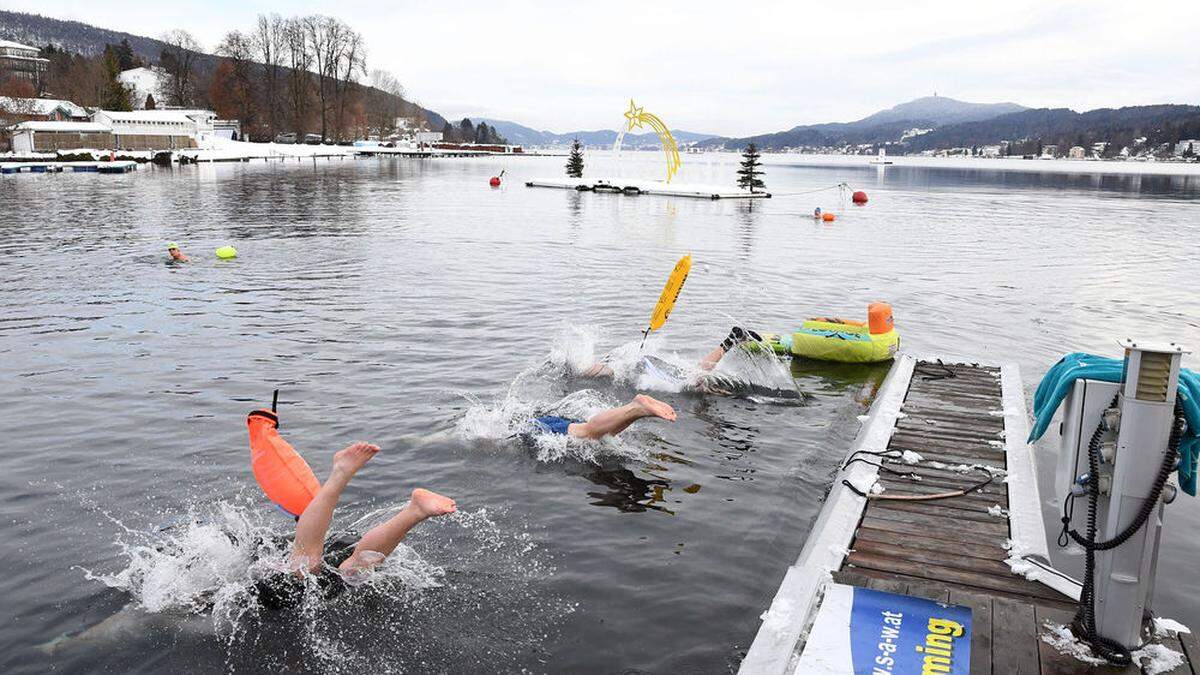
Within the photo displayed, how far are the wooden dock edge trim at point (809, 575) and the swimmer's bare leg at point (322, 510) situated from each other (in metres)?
3.12

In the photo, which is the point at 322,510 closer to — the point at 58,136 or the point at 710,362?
the point at 710,362

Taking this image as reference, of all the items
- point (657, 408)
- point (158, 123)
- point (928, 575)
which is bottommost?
point (928, 575)

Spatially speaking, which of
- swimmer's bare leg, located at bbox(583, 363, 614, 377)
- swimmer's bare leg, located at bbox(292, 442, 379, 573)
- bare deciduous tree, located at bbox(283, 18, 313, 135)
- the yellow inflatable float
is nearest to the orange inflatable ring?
swimmer's bare leg, located at bbox(292, 442, 379, 573)

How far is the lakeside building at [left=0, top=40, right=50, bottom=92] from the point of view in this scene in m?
157

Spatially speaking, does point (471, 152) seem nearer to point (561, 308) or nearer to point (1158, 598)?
point (561, 308)

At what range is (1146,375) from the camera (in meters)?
4.57

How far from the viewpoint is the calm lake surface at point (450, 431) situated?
666 cm

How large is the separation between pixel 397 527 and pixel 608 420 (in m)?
3.56

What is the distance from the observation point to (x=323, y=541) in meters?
6.84

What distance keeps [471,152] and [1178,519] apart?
198 metres

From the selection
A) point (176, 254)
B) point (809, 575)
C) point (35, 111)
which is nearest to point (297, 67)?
point (35, 111)

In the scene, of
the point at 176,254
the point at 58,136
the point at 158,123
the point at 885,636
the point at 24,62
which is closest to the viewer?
the point at 885,636

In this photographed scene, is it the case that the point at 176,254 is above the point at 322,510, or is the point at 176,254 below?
above

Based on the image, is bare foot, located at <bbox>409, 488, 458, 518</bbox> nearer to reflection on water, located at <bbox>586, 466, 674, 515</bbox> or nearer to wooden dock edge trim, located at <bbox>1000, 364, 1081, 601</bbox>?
reflection on water, located at <bbox>586, 466, 674, 515</bbox>
